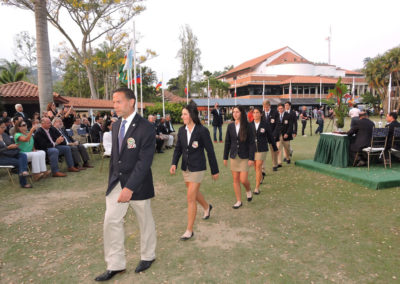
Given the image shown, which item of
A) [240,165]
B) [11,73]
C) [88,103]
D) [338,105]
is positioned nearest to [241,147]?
[240,165]

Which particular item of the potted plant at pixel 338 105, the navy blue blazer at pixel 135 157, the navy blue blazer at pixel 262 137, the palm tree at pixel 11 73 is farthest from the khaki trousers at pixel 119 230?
the palm tree at pixel 11 73

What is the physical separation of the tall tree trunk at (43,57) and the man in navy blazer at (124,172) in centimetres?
1142

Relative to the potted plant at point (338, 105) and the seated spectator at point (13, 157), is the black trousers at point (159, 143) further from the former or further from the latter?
the potted plant at point (338, 105)

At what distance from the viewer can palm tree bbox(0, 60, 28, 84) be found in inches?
1312

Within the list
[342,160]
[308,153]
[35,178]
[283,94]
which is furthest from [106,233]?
[283,94]

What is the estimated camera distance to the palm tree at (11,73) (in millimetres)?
33312

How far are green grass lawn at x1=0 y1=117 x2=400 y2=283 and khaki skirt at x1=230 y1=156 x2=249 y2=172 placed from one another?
0.77 metres

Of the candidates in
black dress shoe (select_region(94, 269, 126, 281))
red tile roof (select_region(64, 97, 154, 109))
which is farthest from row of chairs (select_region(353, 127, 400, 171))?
red tile roof (select_region(64, 97, 154, 109))

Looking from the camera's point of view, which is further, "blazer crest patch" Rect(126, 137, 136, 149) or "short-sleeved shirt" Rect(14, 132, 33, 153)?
"short-sleeved shirt" Rect(14, 132, 33, 153)

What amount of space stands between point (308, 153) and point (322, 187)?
483 centimetres

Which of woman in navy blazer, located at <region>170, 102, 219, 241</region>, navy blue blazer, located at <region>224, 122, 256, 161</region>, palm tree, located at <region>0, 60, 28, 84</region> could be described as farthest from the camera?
palm tree, located at <region>0, 60, 28, 84</region>

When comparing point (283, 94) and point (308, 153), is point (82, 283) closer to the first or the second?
point (308, 153)

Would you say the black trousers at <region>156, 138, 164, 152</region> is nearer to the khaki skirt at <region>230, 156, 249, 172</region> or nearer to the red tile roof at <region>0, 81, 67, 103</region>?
the khaki skirt at <region>230, 156, 249, 172</region>

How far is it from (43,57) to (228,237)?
1252cm
